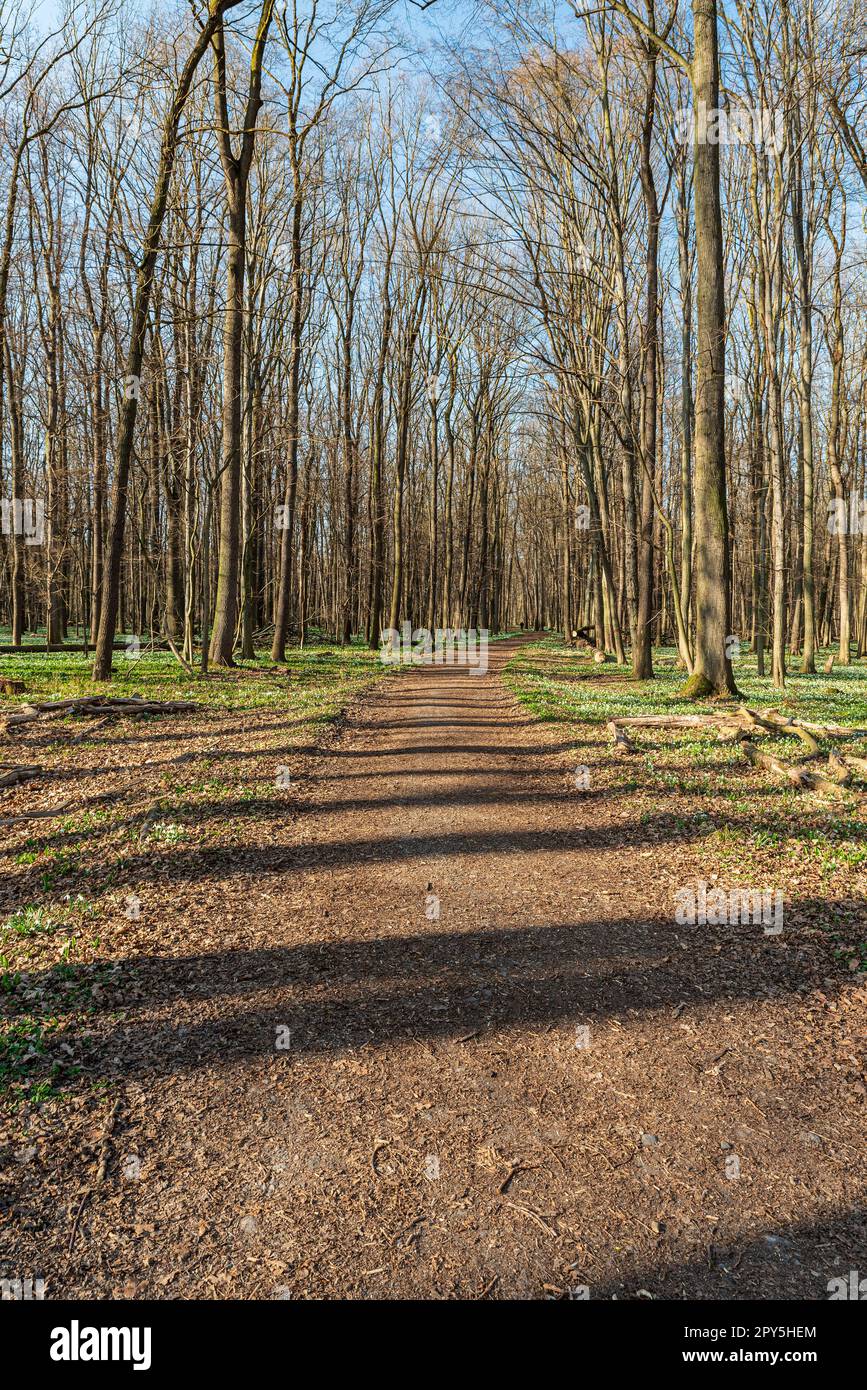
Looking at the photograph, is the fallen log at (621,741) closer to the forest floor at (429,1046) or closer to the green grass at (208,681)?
the forest floor at (429,1046)

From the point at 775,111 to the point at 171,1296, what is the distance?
75.0ft

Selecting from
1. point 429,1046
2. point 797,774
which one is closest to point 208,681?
point 797,774

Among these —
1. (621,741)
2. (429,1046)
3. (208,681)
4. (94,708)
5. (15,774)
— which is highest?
(208,681)

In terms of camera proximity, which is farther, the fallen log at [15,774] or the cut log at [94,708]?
the cut log at [94,708]

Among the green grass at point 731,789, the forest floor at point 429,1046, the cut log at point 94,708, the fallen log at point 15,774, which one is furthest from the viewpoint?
the cut log at point 94,708

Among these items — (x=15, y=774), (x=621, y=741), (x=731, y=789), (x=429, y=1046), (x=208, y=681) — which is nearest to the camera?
(x=429, y=1046)

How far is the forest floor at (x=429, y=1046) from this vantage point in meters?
2.54

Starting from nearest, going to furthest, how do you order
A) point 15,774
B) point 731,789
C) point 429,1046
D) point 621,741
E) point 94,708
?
1. point 429,1046
2. point 731,789
3. point 15,774
4. point 621,741
5. point 94,708

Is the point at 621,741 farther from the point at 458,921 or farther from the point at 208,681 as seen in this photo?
the point at 208,681

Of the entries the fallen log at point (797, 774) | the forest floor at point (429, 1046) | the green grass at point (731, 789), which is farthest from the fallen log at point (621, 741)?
the forest floor at point (429, 1046)

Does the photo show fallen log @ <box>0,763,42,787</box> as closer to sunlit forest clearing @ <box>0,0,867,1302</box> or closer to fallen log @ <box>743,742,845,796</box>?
sunlit forest clearing @ <box>0,0,867,1302</box>

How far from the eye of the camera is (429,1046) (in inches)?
146

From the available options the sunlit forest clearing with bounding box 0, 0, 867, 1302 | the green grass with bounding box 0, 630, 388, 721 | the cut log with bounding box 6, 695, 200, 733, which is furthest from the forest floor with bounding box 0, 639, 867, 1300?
the green grass with bounding box 0, 630, 388, 721
